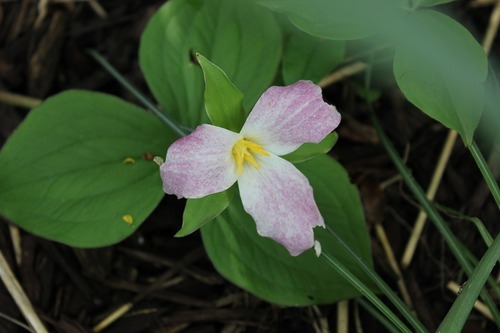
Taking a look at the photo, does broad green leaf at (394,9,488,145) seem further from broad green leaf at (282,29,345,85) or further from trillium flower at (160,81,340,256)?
broad green leaf at (282,29,345,85)

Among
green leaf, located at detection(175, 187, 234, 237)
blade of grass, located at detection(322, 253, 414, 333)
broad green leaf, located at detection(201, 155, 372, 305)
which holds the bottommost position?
broad green leaf, located at detection(201, 155, 372, 305)

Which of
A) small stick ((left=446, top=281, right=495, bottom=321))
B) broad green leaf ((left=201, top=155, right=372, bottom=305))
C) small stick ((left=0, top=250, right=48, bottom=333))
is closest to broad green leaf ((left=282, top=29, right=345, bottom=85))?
broad green leaf ((left=201, top=155, right=372, bottom=305))

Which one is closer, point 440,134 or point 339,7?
point 339,7

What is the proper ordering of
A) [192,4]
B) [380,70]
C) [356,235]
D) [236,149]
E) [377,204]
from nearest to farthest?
1. [236,149]
2. [356,235]
3. [192,4]
4. [377,204]
5. [380,70]

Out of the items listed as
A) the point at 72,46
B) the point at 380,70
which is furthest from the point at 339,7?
the point at 72,46

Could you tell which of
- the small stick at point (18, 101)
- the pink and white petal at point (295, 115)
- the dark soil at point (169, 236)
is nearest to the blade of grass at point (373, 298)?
the pink and white petal at point (295, 115)

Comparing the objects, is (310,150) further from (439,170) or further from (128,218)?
(439,170)

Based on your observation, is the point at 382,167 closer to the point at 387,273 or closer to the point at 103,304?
the point at 387,273
